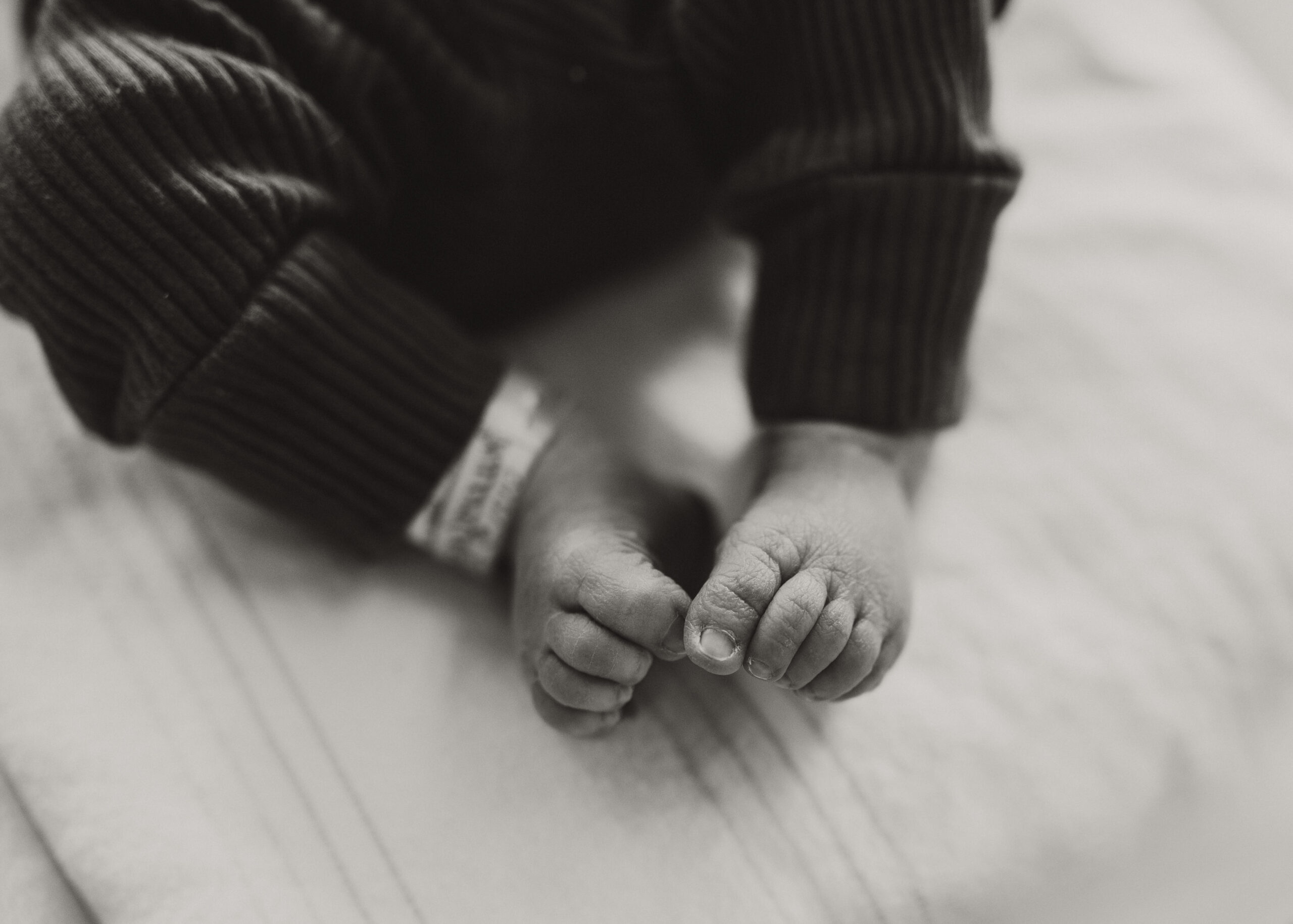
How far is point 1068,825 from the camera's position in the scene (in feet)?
1.64

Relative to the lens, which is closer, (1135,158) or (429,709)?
(429,709)

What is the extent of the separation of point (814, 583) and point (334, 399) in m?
0.22

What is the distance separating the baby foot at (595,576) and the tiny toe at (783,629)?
3cm

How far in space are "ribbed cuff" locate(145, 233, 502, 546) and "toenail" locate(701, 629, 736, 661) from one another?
171 mm

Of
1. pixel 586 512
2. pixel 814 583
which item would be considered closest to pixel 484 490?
pixel 586 512

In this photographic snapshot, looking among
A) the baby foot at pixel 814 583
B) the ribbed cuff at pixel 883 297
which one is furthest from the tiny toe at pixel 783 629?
the ribbed cuff at pixel 883 297

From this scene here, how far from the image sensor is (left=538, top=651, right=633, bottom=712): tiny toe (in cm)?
43

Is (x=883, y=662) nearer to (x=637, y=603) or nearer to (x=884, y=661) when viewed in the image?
(x=884, y=661)

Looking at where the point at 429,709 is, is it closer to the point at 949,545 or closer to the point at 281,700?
the point at 281,700

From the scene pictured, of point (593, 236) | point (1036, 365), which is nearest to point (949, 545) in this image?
point (1036, 365)

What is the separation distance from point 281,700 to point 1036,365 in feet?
1.35

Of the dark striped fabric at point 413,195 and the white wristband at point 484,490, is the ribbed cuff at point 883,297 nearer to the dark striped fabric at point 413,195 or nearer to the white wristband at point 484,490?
the dark striped fabric at point 413,195

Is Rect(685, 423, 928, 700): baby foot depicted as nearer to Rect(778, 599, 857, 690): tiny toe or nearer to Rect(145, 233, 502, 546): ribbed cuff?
Rect(778, 599, 857, 690): tiny toe

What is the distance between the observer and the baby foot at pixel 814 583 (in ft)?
1.34
